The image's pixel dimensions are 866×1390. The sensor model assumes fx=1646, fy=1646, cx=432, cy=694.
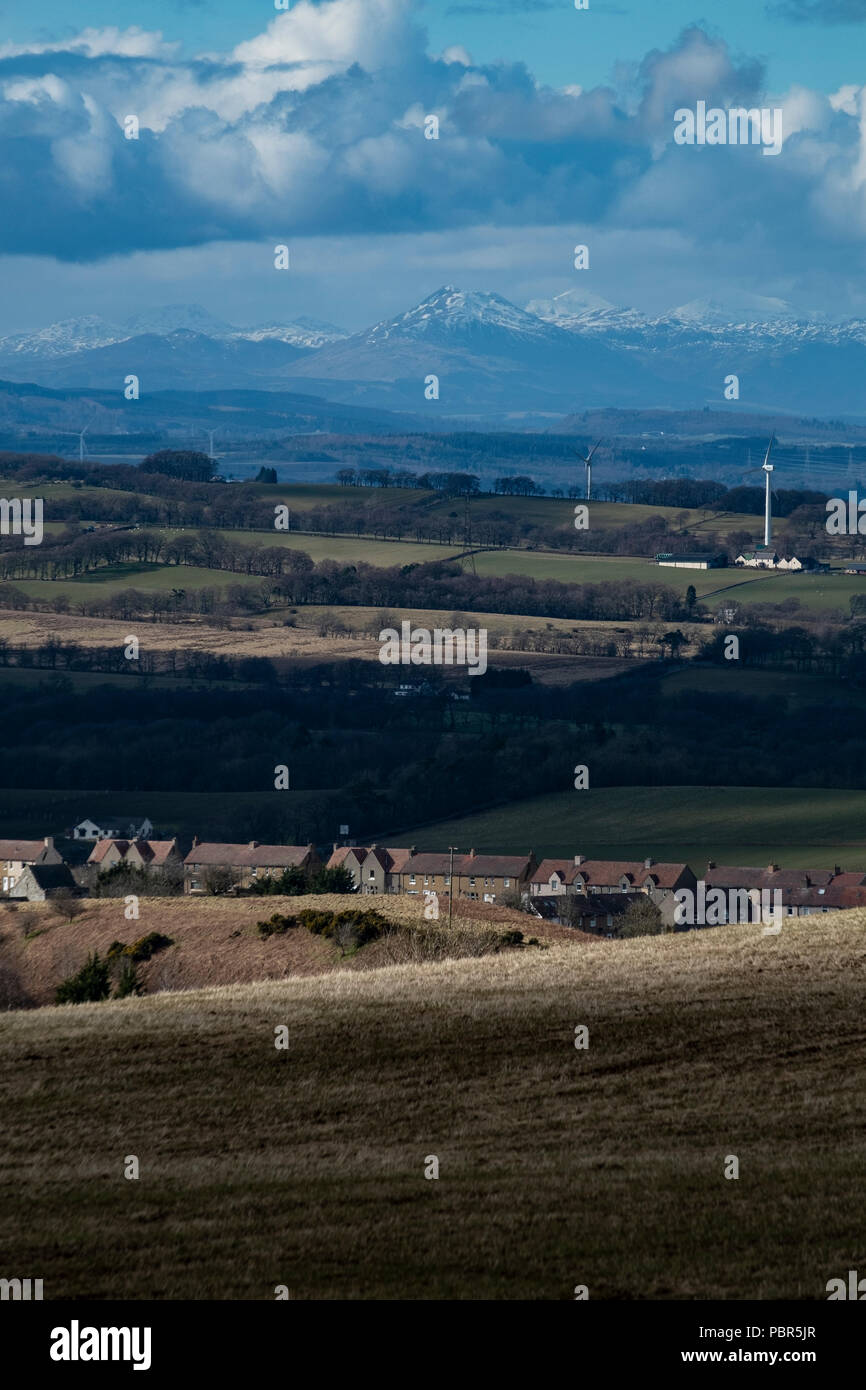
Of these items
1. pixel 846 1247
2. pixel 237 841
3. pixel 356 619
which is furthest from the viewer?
pixel 356 619

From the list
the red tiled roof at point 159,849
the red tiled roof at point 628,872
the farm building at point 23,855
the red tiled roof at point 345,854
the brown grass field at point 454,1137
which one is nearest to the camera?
the brown grass field at point 454,1137

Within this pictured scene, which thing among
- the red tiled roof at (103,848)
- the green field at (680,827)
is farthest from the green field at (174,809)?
the green field at (680,827)

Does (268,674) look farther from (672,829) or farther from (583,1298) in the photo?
(583,1298)

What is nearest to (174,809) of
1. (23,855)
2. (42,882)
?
(23,855)

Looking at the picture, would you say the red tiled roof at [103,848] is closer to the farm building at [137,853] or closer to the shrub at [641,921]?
the farm building at [137,853]

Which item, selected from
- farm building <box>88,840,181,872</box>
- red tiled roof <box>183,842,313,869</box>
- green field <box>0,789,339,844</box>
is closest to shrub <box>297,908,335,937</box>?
red tiled roof <box>183,842,313,869</box>
